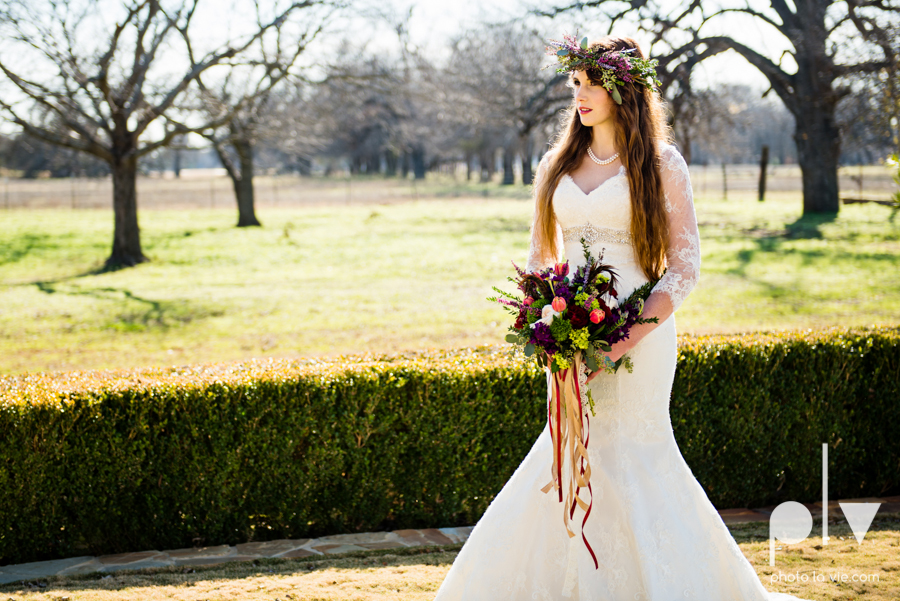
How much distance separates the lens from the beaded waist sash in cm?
319

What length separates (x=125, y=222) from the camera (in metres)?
20.0

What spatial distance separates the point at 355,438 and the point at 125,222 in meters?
17.0

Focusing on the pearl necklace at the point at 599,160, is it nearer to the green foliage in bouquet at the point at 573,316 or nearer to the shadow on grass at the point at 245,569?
the green foliage in bouquet at the point at 573,316

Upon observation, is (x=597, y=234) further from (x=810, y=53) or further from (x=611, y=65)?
(x=810, y=53)

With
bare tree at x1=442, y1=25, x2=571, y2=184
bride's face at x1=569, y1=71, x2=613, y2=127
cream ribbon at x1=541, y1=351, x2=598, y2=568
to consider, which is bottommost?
cream ribbon at x1=541, y1=351, x2=598, y2=568

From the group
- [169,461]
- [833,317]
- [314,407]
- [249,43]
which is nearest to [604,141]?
[314,407]

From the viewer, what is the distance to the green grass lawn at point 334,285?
11.6 m

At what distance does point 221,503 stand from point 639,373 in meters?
2.98

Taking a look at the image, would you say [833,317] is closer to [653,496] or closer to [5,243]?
[653,496]

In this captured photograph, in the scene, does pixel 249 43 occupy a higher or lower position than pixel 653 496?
higher

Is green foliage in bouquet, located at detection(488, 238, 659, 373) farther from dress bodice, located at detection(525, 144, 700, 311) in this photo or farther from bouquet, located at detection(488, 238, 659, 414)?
dress bodice, located at detection(525, 144, 700, 311)

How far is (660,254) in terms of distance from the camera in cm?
318

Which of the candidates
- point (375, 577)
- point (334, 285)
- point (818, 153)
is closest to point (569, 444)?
point (375, 577)

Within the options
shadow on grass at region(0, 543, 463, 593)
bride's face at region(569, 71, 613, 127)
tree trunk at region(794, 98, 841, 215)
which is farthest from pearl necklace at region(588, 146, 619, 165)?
tree trunk at region(794, 98, 841, 215)
